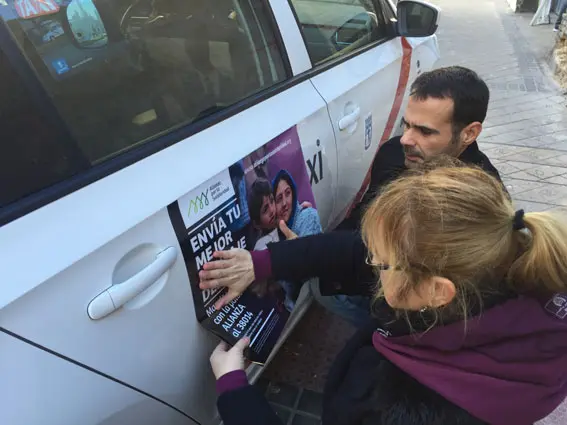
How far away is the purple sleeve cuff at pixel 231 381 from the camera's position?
1329 mm

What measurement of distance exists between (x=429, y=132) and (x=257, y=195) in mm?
709

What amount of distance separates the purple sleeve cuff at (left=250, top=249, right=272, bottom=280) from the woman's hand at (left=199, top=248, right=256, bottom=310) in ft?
0.05

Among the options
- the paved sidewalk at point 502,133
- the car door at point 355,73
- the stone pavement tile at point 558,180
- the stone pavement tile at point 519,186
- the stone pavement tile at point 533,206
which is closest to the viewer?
the car door at point 355,73

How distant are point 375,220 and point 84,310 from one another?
0.61m

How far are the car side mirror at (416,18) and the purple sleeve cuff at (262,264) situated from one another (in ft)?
5.17

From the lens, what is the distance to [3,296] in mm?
923

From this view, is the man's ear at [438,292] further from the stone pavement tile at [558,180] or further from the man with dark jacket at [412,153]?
the stone pavement tile at [558,180]

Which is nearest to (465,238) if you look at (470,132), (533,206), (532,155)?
(470,132)

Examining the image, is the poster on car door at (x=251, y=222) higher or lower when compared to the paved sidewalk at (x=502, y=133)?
higher

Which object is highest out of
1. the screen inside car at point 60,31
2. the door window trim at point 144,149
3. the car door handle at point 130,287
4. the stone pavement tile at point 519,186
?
the screen inside car at point 60,31

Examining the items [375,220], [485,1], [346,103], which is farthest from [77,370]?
[485,1]

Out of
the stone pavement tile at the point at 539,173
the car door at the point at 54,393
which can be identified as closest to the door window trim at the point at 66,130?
the car door at the point at 54,393

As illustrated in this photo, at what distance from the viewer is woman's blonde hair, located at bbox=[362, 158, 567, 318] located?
1.01 meters

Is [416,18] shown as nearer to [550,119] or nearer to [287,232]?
[287,232]
